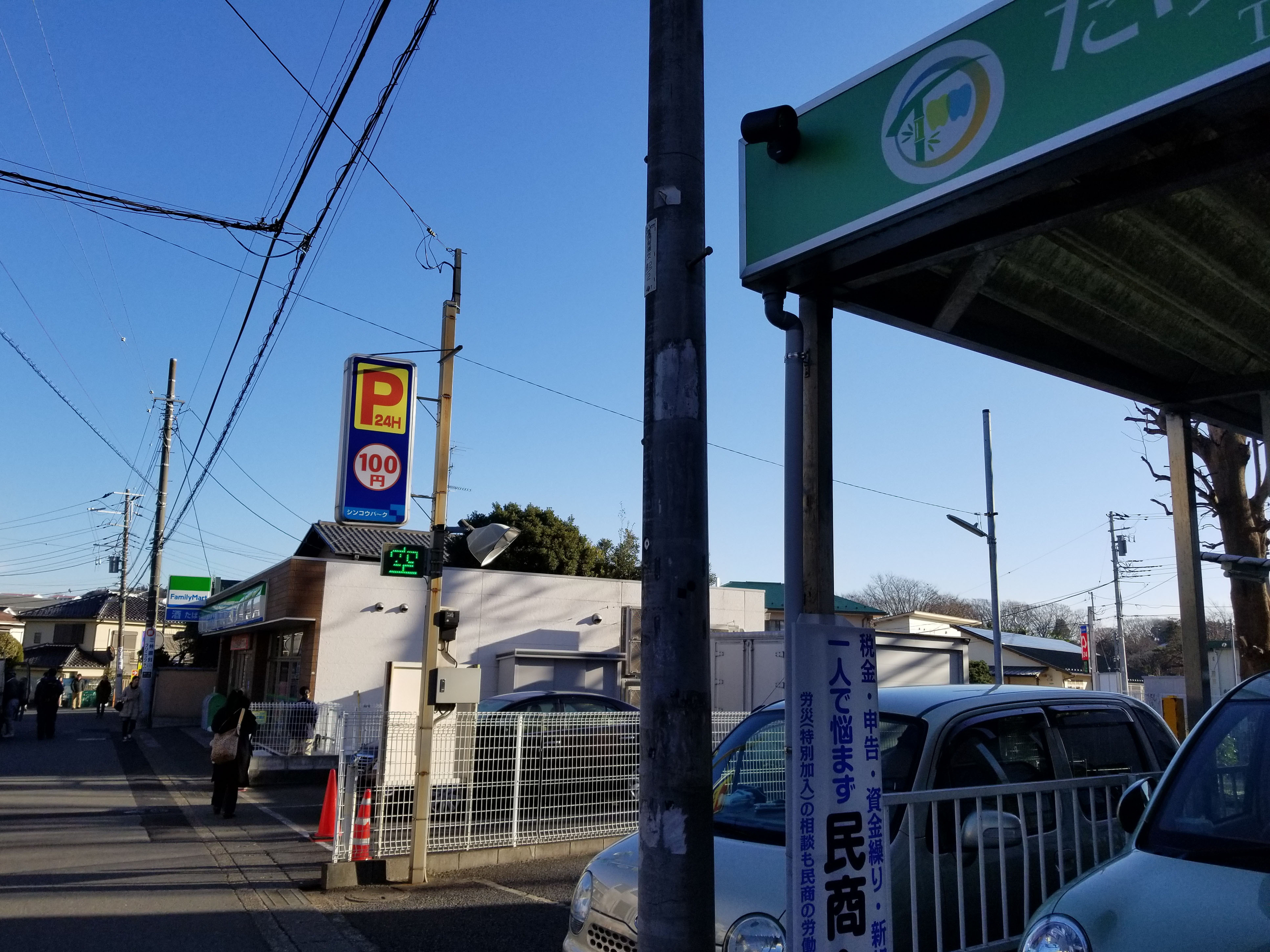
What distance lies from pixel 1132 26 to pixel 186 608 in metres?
39.0

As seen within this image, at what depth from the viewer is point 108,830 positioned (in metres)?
11.8

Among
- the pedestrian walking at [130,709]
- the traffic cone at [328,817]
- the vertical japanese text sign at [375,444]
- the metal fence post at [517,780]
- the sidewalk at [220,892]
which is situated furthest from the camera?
the pedestrian walking at [130,709]

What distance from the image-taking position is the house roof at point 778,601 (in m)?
39.1

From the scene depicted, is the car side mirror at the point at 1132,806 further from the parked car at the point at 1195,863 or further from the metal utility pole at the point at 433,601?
the metal utility pole at the point at 433,601

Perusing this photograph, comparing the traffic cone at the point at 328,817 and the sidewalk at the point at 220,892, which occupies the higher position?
the traffic cone at the point at 328,817

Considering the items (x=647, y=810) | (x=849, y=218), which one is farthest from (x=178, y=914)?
(x=849, y=218)

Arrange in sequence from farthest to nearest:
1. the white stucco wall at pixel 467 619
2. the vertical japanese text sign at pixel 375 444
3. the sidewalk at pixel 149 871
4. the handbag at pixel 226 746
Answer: the white stucco wall at pixel 467 619, the handbag at pixel 226 746, the vertical japanese text sign at pixel 375 444, the sidewalk at pixel 149 871

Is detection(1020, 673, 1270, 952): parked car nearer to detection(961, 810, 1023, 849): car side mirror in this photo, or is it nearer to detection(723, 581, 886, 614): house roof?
detection(961, 810, 1023, 849): car side mirror

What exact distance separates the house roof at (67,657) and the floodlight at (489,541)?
2298 inches

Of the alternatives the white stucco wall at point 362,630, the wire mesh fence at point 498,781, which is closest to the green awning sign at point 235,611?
the white stucco wall at point 362,630

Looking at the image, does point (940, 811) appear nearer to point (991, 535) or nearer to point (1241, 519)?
point (1241, 519)

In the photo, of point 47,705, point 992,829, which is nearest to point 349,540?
point 47,705

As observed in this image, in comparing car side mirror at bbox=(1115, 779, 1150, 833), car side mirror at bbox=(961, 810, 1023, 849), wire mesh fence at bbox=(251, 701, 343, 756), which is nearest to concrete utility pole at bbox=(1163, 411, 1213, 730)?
car side mirror at bbox=(961, 810, 1023, 849)

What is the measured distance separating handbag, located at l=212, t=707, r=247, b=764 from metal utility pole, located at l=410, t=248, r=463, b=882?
4720mm
